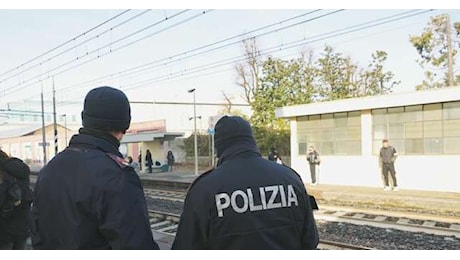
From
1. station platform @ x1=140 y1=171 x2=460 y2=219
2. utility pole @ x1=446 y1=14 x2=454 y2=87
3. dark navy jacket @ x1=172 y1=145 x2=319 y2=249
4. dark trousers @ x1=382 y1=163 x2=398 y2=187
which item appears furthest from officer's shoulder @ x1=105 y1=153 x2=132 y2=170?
utility pole @ x1=446 y1=14 x2=454 y2=87

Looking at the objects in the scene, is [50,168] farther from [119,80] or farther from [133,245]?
[119,80]

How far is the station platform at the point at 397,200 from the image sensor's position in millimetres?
11383

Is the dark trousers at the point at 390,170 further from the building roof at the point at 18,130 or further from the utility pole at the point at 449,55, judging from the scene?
the building roof at the point at 18,130

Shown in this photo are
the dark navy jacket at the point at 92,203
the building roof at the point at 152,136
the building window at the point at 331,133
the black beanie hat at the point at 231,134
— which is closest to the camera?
the dark navy jacket at the point at 92,203

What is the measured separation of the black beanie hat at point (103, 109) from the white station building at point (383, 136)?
14.2m

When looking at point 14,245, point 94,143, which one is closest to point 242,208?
point 94,143

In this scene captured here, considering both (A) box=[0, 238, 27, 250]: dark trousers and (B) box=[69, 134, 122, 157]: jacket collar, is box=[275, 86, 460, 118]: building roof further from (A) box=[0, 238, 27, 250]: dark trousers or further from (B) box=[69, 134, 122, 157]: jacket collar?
(B) box=[69, 134, 122, 157]: jacket collar

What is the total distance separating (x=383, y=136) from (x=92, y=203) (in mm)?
15736

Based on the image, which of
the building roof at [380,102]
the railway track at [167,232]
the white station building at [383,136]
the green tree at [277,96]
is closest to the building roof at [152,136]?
the green tree at [277,96]

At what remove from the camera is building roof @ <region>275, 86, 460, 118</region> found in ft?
46.5

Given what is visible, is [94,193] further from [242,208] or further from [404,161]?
[404,161]

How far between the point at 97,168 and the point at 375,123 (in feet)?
52.1

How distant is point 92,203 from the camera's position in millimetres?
1724

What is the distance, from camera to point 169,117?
4856 cm
